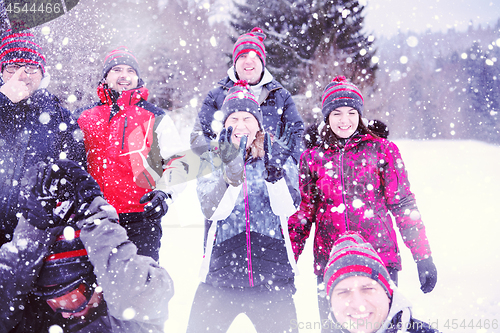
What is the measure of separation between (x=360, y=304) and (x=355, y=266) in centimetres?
19

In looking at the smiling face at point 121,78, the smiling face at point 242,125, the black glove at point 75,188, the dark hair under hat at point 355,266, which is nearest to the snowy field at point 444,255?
the smiling face at point 242,125

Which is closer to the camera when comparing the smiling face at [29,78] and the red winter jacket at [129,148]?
the smiling face at [29,78]

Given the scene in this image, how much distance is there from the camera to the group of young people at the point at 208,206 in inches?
51.4

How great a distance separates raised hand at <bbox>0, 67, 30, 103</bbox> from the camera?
221 cm

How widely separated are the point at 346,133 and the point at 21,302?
1.97 meters

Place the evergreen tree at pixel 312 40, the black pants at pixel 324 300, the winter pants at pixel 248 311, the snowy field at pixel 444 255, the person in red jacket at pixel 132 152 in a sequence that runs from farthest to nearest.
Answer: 1. the evergreen tree at pixel 312 40
2. the snowy field at pixel 444 255
3. the person in red jacket at pixel 132 152
4. the black pants at pixel 324 300
5. the winter pants at pixel 248 311

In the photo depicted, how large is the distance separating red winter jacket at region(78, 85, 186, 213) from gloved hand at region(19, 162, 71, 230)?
1083 mm

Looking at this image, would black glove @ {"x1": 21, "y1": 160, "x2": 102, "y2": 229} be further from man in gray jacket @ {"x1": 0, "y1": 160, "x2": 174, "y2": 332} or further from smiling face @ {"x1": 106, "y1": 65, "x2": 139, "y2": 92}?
smiling face @ {"x1": 106, "y1": 65, "x2": 139, "y2": 92}

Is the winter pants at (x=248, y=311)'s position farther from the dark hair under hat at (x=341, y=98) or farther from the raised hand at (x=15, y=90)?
the raised hand at (x=15, y=90)

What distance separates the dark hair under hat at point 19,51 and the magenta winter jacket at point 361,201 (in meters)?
2.17

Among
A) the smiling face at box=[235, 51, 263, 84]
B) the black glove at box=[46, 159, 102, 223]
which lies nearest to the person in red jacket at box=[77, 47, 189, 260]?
the smiling face at box=[235, 51, 263, 84]

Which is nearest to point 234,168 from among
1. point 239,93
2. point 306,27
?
point 239,93

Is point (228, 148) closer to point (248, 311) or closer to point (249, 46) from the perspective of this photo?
point (248, 311)

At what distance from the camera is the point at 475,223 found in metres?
6.62
